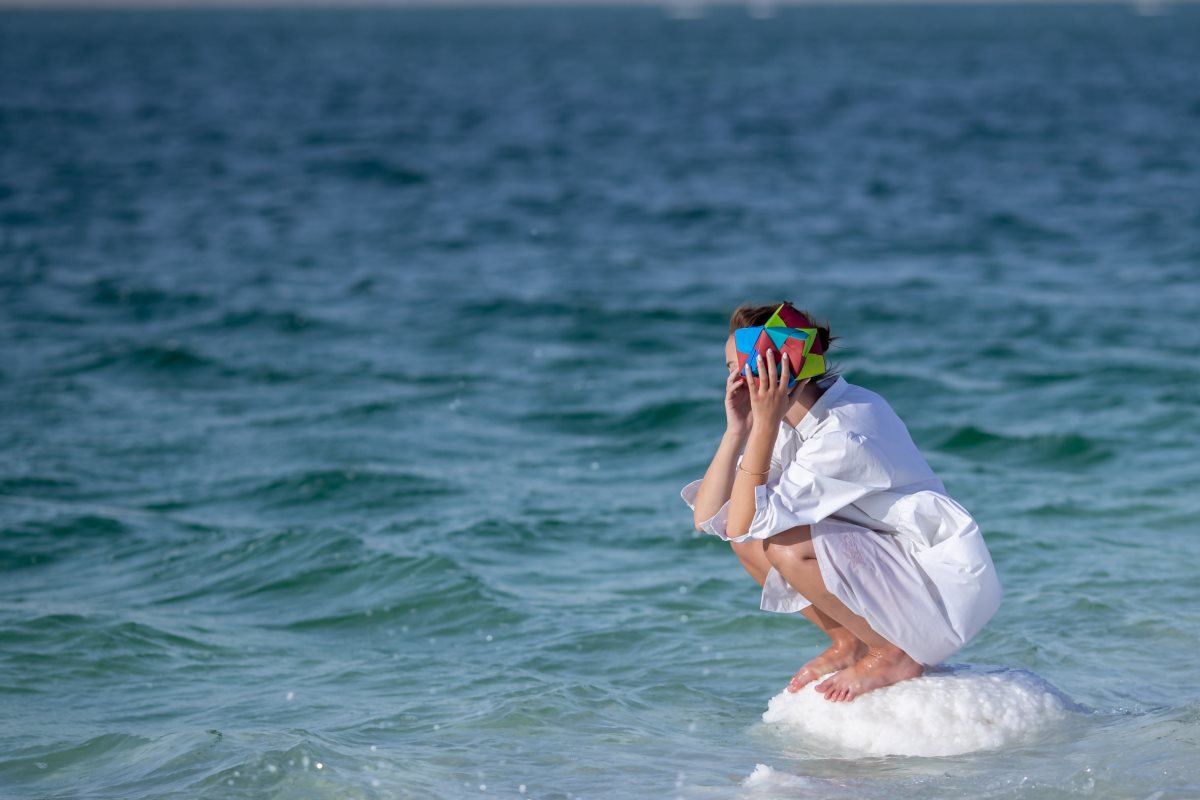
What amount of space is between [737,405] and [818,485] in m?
0.37

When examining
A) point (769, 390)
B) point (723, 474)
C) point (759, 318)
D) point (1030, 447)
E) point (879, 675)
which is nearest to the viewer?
point (769, 390)

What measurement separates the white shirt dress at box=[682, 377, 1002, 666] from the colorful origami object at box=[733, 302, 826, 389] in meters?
0.19

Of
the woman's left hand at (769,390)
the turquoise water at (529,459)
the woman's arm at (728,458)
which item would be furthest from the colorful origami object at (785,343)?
the turquoise water at (529,459)

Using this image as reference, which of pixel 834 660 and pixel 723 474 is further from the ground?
pixel 723 474

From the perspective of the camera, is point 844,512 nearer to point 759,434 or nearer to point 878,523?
point 878,523

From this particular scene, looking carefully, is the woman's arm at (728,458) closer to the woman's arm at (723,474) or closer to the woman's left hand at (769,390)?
the woman's arm at (723,474)

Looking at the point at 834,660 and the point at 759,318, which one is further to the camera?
the point at 834,660

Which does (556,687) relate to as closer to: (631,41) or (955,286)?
(955,286)

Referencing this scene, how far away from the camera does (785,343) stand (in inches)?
184

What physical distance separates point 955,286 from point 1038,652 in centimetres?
874

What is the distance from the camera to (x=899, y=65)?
6144 cm

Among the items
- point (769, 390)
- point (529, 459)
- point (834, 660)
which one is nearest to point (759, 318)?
point (769, 390)

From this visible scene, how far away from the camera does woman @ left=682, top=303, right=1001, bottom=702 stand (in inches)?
186

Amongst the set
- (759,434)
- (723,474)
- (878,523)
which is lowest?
(878,523)
